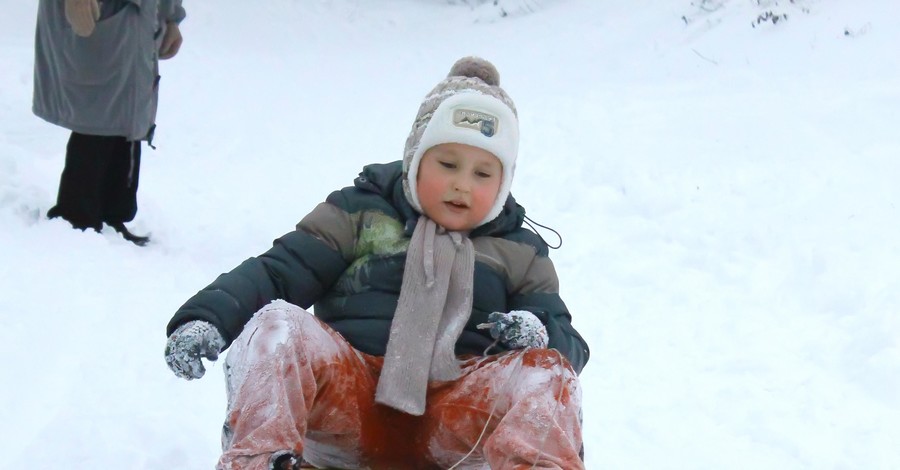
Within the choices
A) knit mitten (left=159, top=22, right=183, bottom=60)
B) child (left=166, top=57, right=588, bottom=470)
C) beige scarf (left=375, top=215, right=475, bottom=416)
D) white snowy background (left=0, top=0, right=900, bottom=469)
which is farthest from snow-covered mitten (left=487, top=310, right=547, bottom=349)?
knit mitten (left=159, top=22, right=183, bottom=60)

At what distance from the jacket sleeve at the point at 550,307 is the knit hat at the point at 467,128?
0.58 ft

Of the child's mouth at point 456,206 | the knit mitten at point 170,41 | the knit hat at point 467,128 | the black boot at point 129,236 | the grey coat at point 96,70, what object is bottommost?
the black boot at point 129,236

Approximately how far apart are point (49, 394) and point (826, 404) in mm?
2426

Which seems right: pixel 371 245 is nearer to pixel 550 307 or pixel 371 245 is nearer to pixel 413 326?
pixel 413 326

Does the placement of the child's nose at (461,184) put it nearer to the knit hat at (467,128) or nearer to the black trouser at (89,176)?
the knit hat at (467,128)

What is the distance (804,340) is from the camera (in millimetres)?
3809

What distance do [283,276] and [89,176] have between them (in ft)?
7.16

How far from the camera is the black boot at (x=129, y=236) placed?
4363 mm

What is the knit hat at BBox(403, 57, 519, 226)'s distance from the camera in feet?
8.08

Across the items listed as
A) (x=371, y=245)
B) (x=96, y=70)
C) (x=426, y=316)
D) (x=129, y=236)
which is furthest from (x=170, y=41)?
(x=426, y=316)

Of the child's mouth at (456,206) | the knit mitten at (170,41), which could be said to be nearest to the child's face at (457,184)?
the child's mouth at (456,206)

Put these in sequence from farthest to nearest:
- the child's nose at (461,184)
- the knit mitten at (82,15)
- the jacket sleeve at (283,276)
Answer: the knit mitten at (82,15) → the child's nose at (461,184) → the jacket sleeve at (283,276)

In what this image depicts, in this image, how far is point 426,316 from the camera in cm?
228

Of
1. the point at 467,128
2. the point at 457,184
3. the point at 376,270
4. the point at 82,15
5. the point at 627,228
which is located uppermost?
the point at 627,228
